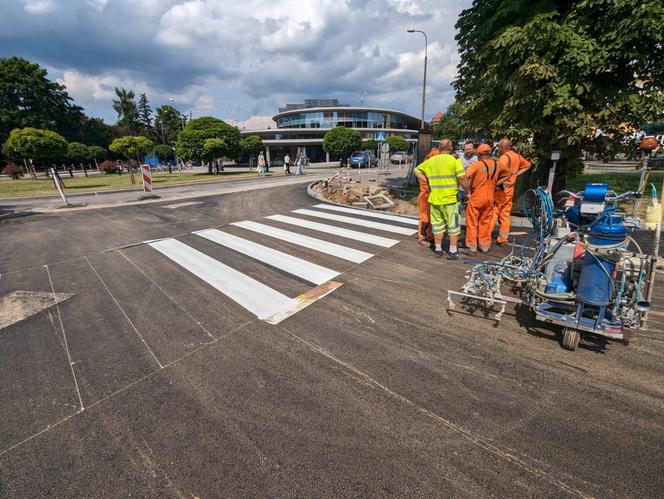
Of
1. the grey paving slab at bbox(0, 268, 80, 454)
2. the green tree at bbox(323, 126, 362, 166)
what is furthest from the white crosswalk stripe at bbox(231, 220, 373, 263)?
the green tree at bbox(323, 126, 362, 166)

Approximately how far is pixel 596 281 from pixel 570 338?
0.60m

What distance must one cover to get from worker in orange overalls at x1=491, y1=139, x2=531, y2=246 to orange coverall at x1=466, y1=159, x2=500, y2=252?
1.16 feet

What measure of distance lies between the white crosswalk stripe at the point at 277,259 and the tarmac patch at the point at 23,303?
2.80 m

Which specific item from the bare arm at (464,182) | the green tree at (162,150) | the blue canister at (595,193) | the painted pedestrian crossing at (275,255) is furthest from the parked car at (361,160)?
the green tree at (162,150)

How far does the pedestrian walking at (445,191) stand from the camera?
5367mm

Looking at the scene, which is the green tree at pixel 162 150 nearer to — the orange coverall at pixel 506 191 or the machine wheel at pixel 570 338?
the orange coverall at pixel 506 191

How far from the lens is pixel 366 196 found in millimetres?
10703

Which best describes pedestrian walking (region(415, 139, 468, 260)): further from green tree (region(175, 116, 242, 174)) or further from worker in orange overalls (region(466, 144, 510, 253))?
green tree (region(175, 116, 242, 174))

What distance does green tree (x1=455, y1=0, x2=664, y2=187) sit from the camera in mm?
6285

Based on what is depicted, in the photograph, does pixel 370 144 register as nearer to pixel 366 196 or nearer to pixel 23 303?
pixel 366 196

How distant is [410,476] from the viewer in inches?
72.6

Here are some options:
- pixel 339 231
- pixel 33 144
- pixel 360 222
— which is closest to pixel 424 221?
pixel 339 231

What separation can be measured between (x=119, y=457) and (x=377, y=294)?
314 cm

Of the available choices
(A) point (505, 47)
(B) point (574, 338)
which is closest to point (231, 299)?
(B) point (574, 338)
